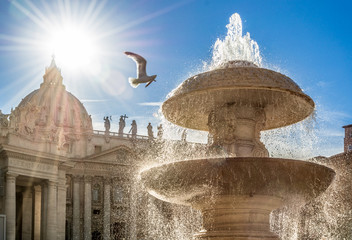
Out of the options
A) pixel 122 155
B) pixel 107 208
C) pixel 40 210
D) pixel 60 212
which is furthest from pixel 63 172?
pixel 122 155

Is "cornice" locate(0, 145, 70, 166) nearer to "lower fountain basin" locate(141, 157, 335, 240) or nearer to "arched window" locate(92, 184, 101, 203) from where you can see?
"arched window" locate(92, 184, 101, 203)

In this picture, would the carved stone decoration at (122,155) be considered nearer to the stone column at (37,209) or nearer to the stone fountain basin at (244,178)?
the stone column at (37,209)

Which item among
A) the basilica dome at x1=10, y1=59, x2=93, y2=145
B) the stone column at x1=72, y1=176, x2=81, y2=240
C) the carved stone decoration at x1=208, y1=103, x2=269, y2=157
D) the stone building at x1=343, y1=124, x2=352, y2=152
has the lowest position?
the stone column at x1=72, y1=176, x2=81, y2=240

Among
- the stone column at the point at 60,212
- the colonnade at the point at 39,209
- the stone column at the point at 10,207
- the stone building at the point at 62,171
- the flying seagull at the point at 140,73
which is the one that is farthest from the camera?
the stone column at the point at 60,212

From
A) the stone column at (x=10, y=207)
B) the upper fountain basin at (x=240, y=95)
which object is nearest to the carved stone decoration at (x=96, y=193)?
the stone column at (x=10, y=207)

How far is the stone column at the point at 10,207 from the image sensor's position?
2849 centimetres

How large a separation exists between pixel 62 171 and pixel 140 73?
1011 inches

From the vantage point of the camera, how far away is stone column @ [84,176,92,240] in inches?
1890

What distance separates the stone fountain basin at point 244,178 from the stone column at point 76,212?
40669 mm

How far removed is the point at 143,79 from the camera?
31.6 ft

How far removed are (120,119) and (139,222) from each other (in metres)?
12.1

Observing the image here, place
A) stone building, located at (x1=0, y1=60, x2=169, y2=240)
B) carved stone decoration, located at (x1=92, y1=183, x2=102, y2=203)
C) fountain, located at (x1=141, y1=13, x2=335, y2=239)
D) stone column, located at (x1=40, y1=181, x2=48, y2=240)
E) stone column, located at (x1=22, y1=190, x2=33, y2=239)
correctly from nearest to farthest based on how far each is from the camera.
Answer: fountain, located at (x1=141, y1=13, x2=335, y2=239), stone building, located at (x1=0, y1=60, x2=169, y2=240), stone column, located at (x1=40, y1=181, x2=48, y2=240), stone column, located at (x1=22, y1=190, x2=33, y2=239), carved stone decoration, located at (x1=92, y1=183, x2=102, y2=203)

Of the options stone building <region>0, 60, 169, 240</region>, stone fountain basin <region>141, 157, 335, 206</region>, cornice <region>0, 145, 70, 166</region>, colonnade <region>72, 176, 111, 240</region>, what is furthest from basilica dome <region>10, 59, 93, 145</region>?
stone fountain basin <region>141, 157, 335, 206</region>

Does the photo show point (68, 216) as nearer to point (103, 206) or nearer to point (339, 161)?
point (103, 206)
